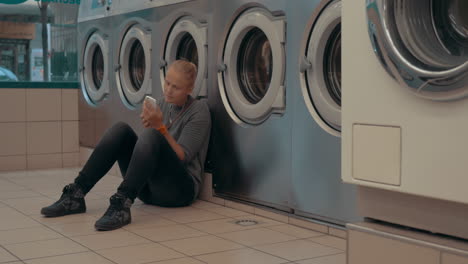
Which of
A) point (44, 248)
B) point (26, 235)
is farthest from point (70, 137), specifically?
point (44, 248)

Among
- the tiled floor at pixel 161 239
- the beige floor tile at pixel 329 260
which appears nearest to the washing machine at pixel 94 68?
the tiled floor at pixel 161 239

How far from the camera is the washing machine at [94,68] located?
4.50m

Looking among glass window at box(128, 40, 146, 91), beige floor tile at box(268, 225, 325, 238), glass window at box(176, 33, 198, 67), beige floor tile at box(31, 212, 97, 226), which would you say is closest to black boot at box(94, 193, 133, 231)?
beige floor tile at box(31, 212, 97, 226)

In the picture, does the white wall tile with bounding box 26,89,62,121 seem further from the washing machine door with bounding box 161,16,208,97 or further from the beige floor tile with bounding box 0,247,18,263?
the beige floor tile with bounding box 0,247,18,263

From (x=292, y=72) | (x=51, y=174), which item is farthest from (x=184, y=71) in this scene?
(x=51, y=174)

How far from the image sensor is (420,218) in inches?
58.7

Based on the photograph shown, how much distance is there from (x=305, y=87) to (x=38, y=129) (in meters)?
2.57

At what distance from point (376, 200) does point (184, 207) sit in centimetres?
175

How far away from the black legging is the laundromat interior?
0.07 meters

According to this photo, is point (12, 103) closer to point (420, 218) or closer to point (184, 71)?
point (184, 71)

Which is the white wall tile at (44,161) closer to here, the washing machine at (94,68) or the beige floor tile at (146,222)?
the washing machine at (94,68)

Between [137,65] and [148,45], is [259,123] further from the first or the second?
[137,65]

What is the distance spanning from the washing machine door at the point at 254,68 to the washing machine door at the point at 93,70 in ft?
5.20

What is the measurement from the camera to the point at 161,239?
8.46 feet
